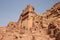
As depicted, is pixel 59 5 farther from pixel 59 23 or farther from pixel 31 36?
pixel 31 36

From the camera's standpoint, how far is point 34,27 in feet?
140

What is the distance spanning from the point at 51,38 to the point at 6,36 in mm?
10559

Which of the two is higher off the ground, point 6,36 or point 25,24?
point 25,24

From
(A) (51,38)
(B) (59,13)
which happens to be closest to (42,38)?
(A) (51,38)

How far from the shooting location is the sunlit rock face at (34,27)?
31270 mm

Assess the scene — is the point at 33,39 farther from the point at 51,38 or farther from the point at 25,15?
the point at 25,15

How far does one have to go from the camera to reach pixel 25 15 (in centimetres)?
6100

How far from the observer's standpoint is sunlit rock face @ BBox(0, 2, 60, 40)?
3127cm

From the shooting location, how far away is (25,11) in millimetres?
61656

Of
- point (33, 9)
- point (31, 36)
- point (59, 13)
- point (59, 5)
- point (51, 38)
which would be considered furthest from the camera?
point (33, 9)

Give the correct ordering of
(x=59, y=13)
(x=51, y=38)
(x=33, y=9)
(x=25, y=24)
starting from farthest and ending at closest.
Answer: (x=33, y=9), (x=25, y=24), (x=59, y=13), (x=51, y=38)

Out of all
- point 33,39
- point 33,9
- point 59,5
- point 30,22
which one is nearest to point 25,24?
point 30,22

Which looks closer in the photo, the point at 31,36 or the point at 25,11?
the point at 31,36

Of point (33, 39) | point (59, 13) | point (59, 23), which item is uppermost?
point (59, 13)
